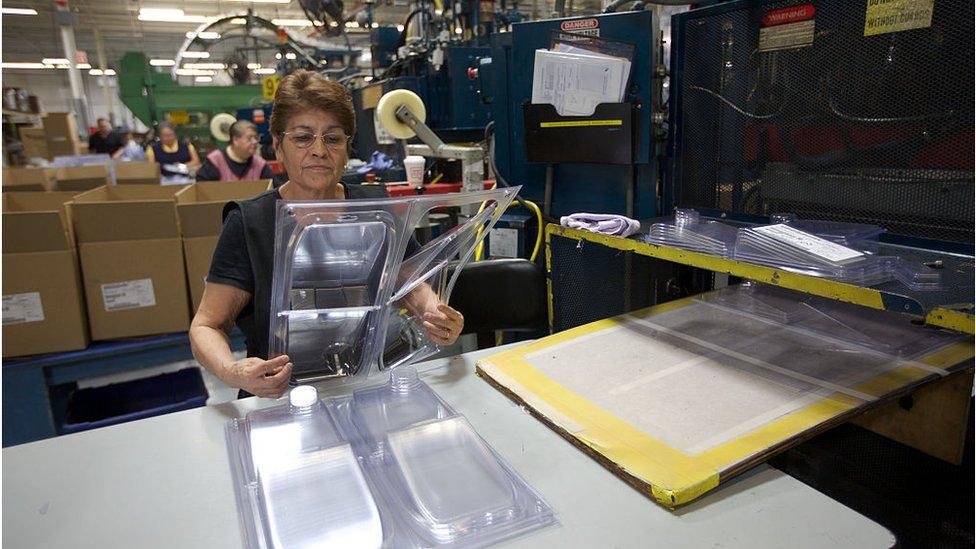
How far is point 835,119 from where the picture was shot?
3.85ft

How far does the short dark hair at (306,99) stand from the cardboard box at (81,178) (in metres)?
3.24

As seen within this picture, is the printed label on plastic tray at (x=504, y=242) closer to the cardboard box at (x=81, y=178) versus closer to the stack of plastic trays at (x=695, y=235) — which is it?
the stack of plastic trays at (x=695, y=235)

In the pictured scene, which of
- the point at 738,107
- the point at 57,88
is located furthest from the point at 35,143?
the point at 57,88

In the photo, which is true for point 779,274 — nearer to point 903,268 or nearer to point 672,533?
point 903,268

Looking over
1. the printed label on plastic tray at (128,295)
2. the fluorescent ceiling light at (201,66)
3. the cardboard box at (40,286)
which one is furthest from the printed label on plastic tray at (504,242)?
the fluorescent ceiling light at (201,66)

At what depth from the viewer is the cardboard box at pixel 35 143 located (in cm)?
655

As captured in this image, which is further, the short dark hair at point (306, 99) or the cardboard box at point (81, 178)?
the cardboard box at point (81, 178)

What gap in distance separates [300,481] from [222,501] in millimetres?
103

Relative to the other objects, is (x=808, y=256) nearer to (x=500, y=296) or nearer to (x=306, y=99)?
(x=500, y=296)

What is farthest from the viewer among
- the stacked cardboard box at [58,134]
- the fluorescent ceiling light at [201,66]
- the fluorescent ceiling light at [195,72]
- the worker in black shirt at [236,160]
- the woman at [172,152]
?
the fluorescent ceiling light at [195,72]

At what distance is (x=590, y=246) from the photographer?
138 centimetres

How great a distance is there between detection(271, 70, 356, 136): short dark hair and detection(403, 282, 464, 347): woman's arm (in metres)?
0.44

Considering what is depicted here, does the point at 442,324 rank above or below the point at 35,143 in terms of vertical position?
below

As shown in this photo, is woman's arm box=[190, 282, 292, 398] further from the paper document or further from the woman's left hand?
the paper document
